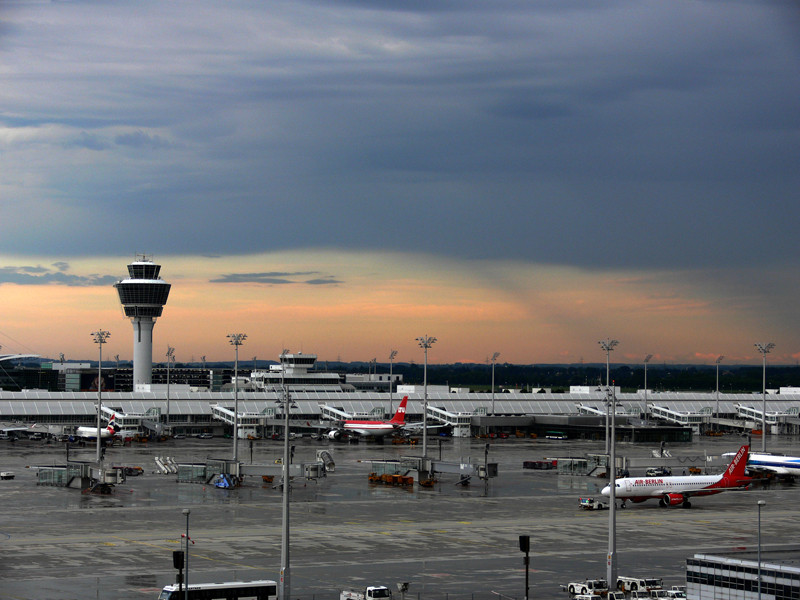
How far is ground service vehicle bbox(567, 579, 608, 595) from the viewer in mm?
58938

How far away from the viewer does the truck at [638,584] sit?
6003cm

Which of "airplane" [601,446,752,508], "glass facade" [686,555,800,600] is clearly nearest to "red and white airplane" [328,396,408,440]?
"airplane" [601,446,752,508]

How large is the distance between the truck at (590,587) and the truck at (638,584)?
125cm

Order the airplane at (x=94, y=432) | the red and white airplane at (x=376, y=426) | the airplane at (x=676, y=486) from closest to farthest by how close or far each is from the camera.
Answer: the airplane at (x=676, y=486) < the airplane at (x=94, y=432) < the red and white airplane at (x=376, y=426)

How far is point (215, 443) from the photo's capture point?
179 m

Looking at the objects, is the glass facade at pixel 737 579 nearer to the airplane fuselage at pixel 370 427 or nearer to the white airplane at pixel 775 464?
the white airplane at pixel 775 464

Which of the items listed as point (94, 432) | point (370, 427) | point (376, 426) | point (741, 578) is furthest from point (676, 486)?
point (94, 432)

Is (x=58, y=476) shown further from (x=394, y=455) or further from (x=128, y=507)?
(x=394, y=455)

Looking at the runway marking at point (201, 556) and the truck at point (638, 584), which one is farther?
the runway marking at point (201, 556)

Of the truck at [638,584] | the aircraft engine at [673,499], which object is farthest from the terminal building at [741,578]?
the aircraft engine at [673,499]

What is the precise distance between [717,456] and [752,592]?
113 m

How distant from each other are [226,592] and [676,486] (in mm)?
62105

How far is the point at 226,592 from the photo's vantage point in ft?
176

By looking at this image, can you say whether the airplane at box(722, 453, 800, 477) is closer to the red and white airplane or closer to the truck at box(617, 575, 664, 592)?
the red and white airplane
